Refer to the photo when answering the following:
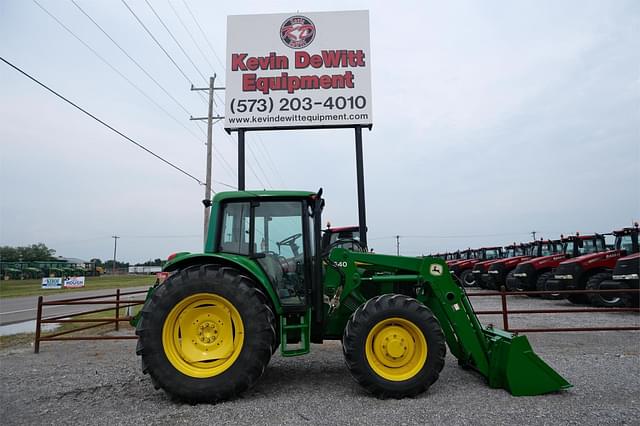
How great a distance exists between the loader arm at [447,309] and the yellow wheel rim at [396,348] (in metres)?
0.58

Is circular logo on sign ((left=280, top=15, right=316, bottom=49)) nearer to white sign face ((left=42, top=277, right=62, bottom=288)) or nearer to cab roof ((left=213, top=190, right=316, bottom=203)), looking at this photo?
cab roof ((left=213, top=190, right=316, bottom=203))

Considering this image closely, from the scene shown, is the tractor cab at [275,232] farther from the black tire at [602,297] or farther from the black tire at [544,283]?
the black tire at [544,283]

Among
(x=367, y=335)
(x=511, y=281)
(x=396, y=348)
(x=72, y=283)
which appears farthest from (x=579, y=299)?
(x=72, y=283)

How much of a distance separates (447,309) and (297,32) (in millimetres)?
7278

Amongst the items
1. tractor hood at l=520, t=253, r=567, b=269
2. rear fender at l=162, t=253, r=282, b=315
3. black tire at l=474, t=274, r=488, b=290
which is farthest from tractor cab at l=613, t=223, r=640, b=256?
rear fender at l=162, t=253, r=282, b=315

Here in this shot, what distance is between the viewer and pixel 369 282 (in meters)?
4.71

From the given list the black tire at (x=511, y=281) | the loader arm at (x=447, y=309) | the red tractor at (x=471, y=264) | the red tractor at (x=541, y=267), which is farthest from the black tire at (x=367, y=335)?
the red tractor at (x=471, y=264)

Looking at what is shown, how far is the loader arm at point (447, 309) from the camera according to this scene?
3900 mm

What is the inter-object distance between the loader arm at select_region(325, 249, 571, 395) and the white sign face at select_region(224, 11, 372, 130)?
498 cm

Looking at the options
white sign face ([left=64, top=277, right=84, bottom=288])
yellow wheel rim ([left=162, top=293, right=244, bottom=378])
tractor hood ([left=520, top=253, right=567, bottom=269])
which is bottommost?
white sign face ([left=64, top=277, right=84, bottom=288])

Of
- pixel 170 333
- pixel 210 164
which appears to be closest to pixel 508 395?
pixel 170 333

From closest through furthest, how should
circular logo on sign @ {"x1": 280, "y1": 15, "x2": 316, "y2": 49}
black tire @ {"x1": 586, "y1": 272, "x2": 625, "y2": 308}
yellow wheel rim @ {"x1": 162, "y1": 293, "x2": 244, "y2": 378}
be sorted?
1. yellow wheel rim @ {"x1": 162, "y1": 293, "x2": 244, "y2": 378}
2. circular logo on sign @ {"x1": 280, "y1": 15, "x2": 316, "y2": 49}
3. black tire @ {"x1": 586, "y1": 272, "x2": 625, "y2": 308}

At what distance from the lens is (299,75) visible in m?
8.93

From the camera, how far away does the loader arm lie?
3900 mm
